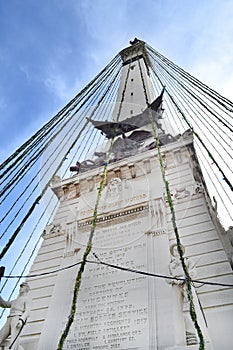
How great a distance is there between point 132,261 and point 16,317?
299cm

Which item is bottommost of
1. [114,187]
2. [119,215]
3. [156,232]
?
[156,232]

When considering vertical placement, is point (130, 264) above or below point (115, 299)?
above

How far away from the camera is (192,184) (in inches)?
365

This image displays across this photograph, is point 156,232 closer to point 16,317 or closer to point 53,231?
point 53,231

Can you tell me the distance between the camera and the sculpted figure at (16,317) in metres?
6.45

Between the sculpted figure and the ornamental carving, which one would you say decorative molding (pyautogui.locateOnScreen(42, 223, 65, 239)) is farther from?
the sculpted figure

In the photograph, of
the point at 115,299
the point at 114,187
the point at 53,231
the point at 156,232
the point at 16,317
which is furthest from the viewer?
the point at 114,187

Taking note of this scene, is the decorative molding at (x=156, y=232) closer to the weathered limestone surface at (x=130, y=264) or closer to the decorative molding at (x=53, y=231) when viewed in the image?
the weathered limestone surface at (x=130, y=264)

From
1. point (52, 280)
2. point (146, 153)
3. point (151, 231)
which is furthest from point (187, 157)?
point (52, 280)

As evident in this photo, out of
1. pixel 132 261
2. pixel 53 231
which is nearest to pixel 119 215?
pixel 132 261

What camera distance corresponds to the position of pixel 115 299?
6926 mm

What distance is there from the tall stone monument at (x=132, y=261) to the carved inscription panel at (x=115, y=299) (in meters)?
0.02

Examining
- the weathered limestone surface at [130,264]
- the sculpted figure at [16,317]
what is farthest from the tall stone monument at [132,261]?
the sculpted figure at [16,317]

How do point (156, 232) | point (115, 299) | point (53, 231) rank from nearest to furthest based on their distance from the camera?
1. point (115, 299)
2. point (156, 232)
3. point (53, 231)
